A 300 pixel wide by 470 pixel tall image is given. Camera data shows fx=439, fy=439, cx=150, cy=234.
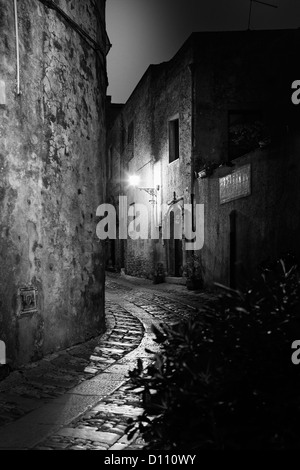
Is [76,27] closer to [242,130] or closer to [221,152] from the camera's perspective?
[242,130]

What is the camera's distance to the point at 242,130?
1596 cm

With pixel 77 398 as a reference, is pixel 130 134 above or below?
above

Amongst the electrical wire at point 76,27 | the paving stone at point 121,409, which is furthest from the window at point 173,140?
the paving stone at point 121,409

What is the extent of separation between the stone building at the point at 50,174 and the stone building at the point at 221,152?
4916 millimetres

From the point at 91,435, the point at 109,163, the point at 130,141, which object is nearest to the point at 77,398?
the point at 91,435

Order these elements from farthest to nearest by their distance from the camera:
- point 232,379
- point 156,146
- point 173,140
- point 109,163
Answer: point 109,163 < point 156,146 < point 173,140 < point 232,379

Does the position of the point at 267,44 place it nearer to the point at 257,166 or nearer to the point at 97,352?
the point at 257,166

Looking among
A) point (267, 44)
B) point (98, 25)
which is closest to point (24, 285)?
point (98, 25)

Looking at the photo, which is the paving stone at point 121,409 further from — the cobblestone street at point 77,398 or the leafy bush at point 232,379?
the leafy bush at point 232,379

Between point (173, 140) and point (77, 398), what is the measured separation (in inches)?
633

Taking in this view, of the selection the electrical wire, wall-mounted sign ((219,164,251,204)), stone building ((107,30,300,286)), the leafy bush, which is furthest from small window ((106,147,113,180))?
the leafy bush

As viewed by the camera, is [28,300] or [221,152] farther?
[221,152]
